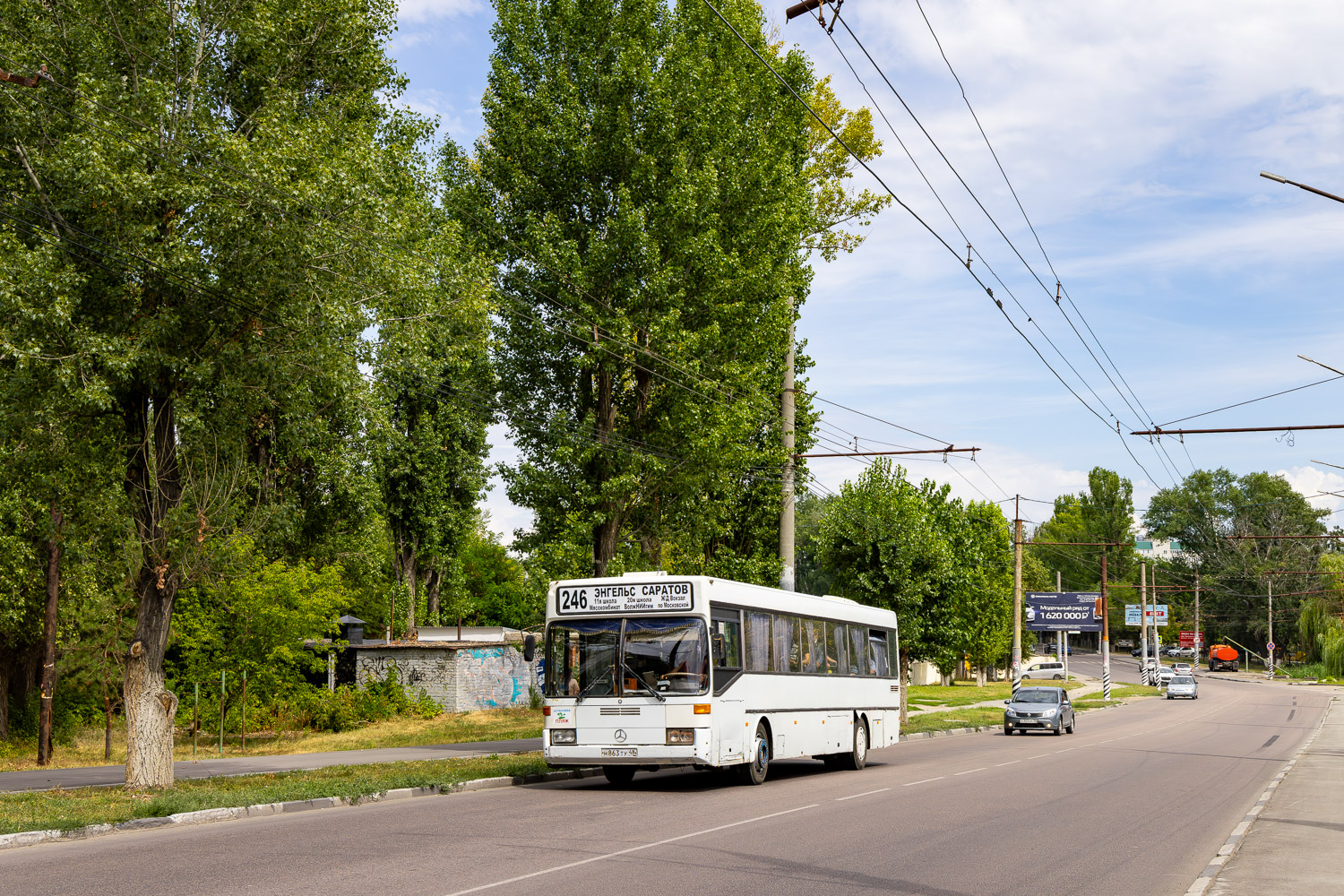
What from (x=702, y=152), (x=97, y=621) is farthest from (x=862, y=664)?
(x=97, y=621)

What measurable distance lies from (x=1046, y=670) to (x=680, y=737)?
75.7m

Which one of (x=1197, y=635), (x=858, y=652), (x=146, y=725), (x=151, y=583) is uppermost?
(x=151, y=583)

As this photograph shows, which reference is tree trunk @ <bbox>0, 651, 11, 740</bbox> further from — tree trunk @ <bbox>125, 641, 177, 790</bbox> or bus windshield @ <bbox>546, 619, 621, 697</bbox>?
bus windshield @ <bbox>546, 619, 621, 697</bbox>

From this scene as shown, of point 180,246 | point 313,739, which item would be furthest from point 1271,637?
point 180,246

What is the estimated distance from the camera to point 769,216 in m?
28.1

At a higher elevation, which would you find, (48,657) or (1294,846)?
(48,657)

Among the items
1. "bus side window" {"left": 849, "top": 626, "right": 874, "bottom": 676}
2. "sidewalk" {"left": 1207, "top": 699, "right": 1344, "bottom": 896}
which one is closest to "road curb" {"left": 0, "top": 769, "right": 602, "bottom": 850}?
"bus side window" {"left": 849, "top": 626, "right": 874, "bottom": 676}

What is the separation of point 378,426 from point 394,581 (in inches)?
1185

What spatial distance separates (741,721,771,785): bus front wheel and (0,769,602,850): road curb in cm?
312

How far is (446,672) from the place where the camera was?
3641 centimetres

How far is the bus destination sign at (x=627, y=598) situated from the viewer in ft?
58.7

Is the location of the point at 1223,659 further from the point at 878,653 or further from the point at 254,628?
the point at 254,628

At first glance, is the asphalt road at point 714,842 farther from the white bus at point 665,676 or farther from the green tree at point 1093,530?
the green tree at point 1093,530

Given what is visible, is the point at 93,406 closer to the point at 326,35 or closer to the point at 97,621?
the point at 326,35
